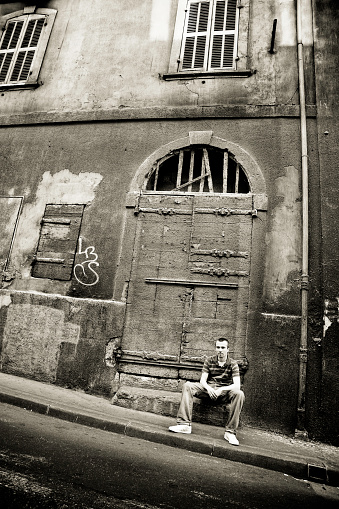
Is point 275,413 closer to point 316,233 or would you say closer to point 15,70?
point 316,233

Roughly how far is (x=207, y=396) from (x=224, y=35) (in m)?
7.30

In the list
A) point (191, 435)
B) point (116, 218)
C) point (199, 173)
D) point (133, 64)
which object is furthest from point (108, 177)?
point (191, 435)

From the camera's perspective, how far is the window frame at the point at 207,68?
6.88m

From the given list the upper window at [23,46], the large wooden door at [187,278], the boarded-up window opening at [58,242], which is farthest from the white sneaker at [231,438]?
the upper window at [23,46]

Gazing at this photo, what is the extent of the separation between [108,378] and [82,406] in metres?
0.79

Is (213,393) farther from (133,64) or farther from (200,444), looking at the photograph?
(133,64)

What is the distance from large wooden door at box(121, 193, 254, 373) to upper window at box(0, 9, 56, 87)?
4.72 metres

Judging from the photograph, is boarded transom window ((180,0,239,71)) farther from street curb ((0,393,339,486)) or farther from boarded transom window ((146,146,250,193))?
street curb ((0,393,339,486))

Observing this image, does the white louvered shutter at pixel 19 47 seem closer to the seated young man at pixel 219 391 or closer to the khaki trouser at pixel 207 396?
the seated young man at pixel 219 391

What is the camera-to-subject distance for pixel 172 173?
677cm

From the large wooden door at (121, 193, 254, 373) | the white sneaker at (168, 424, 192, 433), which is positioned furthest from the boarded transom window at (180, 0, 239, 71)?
the white sneaker at (168, 424, 192, 433)

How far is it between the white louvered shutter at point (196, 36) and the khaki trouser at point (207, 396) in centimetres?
636

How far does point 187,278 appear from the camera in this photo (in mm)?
5750

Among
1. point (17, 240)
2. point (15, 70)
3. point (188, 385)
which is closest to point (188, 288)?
point (188, 385)
